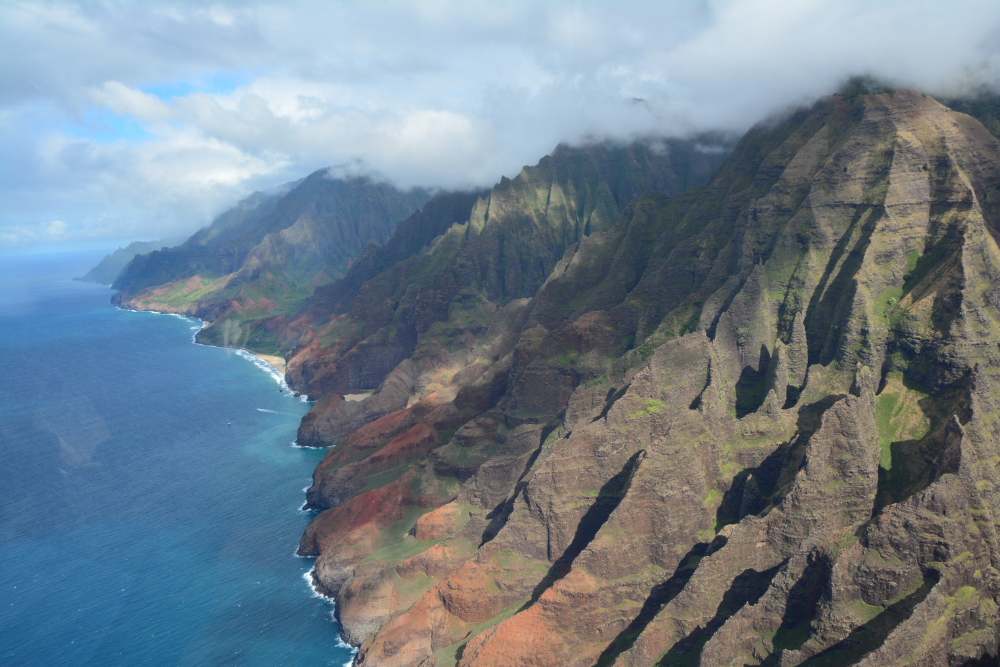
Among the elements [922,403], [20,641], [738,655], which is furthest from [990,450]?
[20,641]

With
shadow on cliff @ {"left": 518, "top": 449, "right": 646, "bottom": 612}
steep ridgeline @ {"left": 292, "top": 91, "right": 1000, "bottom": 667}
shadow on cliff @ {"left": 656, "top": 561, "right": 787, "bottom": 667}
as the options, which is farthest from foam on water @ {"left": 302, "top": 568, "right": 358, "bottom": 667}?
shadow on cliff @ {"left": 656, "top": 561, "right": 787, "bottom": 667}

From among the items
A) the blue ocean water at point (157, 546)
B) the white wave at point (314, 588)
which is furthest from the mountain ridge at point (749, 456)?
the blue ocean water at point (157, 546)

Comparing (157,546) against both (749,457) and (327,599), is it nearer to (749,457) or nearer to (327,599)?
(327,599)

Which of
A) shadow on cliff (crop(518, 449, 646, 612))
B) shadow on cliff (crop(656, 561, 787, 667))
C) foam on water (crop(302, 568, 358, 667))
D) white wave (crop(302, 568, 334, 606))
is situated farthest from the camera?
white wave (crop(302, 568, 334, 606))

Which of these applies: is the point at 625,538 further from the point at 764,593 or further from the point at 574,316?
the point at 574,316

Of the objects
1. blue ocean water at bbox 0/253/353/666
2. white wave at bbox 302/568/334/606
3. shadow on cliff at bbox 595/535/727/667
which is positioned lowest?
blue ocean water at bbox 0/253/353/666

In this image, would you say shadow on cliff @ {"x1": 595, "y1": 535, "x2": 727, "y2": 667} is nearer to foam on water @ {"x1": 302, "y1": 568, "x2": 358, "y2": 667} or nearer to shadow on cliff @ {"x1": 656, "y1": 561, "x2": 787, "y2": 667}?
shadow on cliff @ {"x1": 656, "y1": 561, "x2": 787, "y2": 667}

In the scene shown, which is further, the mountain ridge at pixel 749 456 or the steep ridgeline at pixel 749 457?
the mountain ridge at pixel 749 456

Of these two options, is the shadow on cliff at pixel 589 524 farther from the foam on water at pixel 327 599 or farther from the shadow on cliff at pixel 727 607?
the foam on water at pixel 327 599

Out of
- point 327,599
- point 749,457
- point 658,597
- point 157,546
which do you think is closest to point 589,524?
point 658,597
